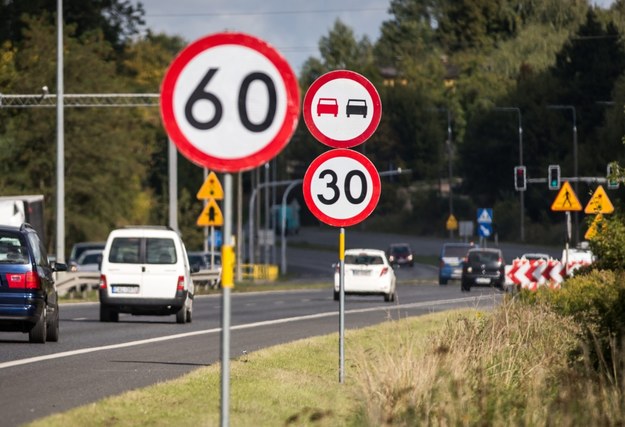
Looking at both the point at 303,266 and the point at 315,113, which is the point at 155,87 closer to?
the point at 303,266

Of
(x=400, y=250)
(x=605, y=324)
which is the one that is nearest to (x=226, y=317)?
(x=605, y=324)

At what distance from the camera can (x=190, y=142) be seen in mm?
9625

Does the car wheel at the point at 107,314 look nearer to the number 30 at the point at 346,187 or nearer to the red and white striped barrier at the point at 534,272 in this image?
the red and white striped barrier at the point at 534,272

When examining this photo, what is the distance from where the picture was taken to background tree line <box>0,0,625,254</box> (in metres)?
73.9

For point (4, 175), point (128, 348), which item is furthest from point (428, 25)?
point (128, 348)

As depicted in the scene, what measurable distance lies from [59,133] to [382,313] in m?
12.8

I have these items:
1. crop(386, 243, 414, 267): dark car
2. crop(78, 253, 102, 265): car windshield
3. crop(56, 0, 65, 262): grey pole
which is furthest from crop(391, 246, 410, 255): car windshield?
crop(56, 0, 65, 262): grey pole

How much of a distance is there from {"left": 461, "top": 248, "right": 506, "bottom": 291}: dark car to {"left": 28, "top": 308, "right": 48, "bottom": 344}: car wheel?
38.0m

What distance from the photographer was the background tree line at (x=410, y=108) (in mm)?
73875

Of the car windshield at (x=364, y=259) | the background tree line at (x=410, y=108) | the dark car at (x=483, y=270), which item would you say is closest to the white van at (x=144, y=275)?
the car windshield at (x=364, y=259)

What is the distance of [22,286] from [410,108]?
11356 cm

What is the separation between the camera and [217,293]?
5581 centimetres

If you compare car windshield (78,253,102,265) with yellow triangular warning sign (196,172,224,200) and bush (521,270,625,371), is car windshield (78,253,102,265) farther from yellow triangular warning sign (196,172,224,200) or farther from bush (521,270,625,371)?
bush (521,270,625,371)

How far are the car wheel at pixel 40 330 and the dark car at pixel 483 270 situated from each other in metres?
38.0
